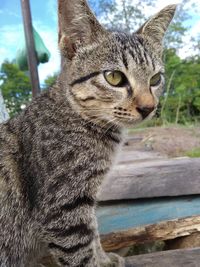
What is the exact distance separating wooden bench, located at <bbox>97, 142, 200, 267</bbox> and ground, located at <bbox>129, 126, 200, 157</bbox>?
1.42m

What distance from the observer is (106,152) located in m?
1.60

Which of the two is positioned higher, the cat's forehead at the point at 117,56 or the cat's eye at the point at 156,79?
the cat's forehead at the point at 117,56

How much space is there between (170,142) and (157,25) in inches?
104

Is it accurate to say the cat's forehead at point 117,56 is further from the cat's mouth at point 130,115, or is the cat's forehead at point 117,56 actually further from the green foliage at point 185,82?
the green foliage at point 185,82

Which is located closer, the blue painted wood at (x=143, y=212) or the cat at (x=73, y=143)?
the cat at (x=73, y=143)

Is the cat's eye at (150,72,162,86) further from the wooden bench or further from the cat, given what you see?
the wooden bench

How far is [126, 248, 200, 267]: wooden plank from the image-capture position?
56.0 inches

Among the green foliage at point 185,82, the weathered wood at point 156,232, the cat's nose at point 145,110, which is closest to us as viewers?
the cat's nose at point 145,110

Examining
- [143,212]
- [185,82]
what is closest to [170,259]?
[143,212]

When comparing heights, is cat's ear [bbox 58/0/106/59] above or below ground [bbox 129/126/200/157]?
above

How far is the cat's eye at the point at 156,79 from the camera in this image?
5.51 ft

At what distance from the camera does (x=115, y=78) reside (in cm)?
155

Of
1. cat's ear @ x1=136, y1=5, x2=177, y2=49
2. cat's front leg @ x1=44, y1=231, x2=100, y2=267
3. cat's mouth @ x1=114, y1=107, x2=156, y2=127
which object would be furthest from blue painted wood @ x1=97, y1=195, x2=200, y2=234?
cat's ear @ x1=136, y1=5, x2=177, y2=49

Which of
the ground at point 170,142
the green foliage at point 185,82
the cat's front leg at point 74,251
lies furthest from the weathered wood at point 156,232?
the green foliage at point 185,82
